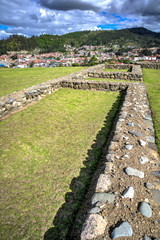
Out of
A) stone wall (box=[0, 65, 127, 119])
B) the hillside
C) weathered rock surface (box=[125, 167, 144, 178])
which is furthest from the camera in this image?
the hillside

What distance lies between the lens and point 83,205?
78.7 inches

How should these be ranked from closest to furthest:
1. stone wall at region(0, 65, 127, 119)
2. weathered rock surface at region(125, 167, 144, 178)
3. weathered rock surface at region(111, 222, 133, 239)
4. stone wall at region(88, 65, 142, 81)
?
weathered rock surface at region(111, 222, 133, 239)
weathered rock surface at region(125, 167, 144, 178)
stone wall at region(0, 65, 127, 119)
stone wall at region(88, 65, 142, 81)

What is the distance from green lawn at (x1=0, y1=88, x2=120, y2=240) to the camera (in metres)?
1.86

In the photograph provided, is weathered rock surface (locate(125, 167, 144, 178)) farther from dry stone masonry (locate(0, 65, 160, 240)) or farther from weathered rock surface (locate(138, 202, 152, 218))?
weathered rock surface (locate(138, 202, 152, 218))

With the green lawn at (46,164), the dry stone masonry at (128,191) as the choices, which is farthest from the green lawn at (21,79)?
the dry stone masonry at (128,191)

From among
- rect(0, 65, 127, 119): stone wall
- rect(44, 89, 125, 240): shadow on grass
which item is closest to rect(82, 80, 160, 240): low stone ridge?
rect(44, 89, 125, 240): shadow on grass

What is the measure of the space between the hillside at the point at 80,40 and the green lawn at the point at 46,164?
4348 inches

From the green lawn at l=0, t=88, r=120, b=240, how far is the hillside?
110 metres

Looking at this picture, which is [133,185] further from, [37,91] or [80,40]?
[80,40]

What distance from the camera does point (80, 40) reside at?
438 ft

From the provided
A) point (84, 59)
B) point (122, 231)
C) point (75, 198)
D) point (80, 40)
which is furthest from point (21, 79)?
point (80, 40)

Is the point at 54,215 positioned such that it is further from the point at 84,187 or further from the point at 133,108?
the point at 133,108

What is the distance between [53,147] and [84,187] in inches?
49.0

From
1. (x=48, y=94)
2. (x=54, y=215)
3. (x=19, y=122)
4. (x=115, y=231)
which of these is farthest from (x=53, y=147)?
(x=48, y=94)
